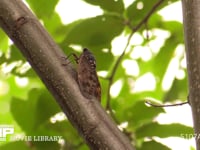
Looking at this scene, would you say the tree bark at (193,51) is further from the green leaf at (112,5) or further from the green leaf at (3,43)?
the green leaf at (3,43)

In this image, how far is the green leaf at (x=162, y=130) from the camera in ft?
4.44

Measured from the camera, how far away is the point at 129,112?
1465 millimetres

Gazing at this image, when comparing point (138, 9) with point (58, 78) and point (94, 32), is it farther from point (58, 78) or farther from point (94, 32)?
point (58, 78)

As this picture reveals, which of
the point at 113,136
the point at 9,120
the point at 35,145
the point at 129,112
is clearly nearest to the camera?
the point at 113,136

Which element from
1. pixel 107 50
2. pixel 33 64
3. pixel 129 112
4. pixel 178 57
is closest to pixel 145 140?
pixel 129 112

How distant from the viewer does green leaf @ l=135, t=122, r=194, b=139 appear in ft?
4.44

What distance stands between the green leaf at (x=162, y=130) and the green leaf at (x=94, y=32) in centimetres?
27

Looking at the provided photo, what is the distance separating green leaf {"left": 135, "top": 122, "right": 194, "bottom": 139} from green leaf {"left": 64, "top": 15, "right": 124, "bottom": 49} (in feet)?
0.87

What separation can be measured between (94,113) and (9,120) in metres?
0.77

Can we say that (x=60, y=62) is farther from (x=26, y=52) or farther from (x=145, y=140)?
(x=145, y=140)
